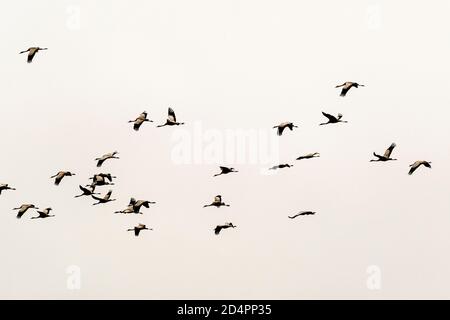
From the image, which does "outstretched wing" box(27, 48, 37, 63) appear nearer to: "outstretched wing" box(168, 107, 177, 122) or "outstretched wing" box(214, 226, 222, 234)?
"outstretched wing" box(168, 107, 177, 122)

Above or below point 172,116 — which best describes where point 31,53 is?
above

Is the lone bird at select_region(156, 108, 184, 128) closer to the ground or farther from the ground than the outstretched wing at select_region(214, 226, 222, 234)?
farther from the ground

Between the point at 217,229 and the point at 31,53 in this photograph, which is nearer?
the point at 31,53

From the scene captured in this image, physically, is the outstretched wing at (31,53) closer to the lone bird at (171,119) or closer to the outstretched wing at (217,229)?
the lone bird at (171,119)

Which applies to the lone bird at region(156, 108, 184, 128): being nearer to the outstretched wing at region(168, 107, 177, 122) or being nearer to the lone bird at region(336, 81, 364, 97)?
the outstretched wing at region(168, 107, 177, 122)

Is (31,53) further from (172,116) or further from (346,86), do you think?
(346,86)

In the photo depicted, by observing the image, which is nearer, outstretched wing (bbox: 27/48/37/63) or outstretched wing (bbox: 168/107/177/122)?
outstretched wing (bbox: 27/48/37/63)

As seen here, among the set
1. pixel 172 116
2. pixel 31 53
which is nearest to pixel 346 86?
pixel 172 116
